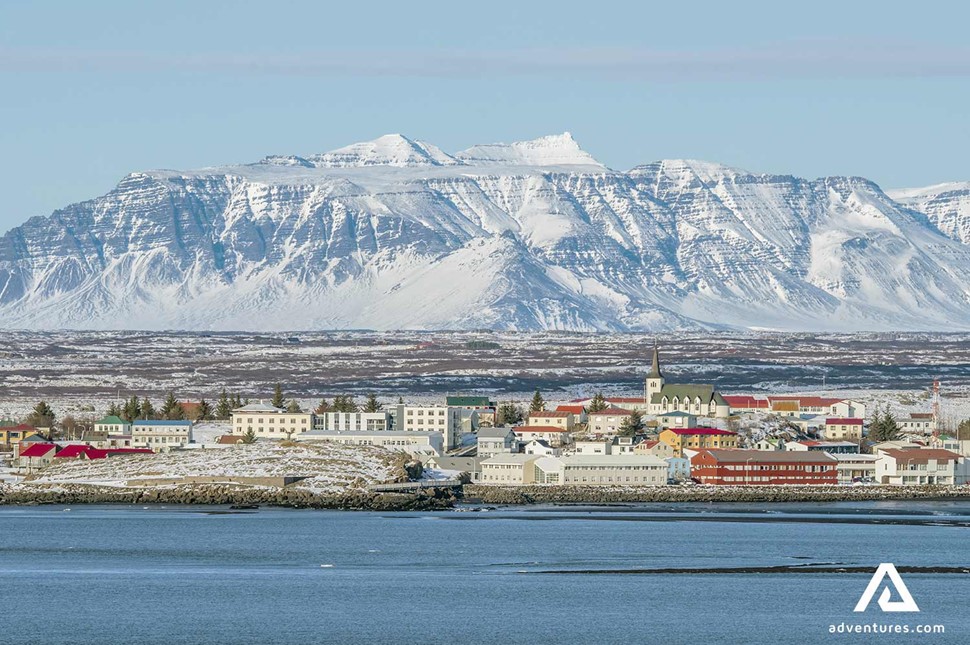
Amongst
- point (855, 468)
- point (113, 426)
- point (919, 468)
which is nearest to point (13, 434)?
point (113, 426)

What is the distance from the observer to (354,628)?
56344mm

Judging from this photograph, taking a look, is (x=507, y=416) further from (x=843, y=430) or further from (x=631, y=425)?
(x=843, y=430)

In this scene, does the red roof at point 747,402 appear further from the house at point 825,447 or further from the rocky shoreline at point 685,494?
the rocky shoreline at point 685,494

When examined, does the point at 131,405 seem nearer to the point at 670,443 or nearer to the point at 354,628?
the point at 670,443

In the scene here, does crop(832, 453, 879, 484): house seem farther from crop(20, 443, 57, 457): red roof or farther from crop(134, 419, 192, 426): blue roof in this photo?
crop(20, 443, 57, 457): red roof

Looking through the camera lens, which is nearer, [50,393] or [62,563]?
[62,563]

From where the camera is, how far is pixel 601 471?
109 meters

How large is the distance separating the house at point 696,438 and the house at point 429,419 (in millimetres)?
14207

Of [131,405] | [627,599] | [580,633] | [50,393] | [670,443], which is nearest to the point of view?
[580,633]

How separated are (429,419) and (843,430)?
→ 2256 centimetres

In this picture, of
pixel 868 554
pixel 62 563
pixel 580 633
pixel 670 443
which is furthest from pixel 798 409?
pixel 580 633

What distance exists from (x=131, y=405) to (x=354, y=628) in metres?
82.1

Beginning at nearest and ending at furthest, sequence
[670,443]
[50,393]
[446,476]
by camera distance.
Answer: [446,476]
[670,443]
[50,393]

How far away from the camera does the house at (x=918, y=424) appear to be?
13812 cm
